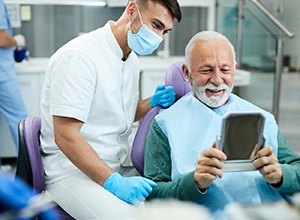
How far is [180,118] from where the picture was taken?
172 cm

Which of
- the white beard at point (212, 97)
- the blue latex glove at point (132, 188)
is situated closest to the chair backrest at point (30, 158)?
the blue latex glove at point (132, 188)

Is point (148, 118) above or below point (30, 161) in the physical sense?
above

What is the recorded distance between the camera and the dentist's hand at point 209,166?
1.23m

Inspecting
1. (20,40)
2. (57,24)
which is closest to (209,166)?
(20,40)

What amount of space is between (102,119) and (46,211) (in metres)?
1.10

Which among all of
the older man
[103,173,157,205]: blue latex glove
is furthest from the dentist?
the older man

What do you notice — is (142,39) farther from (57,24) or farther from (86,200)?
(57,24)

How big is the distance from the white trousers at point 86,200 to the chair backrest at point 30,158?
8 cm

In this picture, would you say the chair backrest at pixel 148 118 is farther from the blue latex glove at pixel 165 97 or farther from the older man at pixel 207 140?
the older man at pixel 207 140

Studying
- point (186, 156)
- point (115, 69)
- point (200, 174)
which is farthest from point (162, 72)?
point (200, 174)

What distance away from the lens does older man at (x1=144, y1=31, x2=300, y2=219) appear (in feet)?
5.07

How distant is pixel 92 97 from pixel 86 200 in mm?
405

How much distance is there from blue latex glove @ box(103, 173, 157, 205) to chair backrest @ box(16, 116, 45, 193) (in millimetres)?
349

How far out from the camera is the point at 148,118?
1920 mm
